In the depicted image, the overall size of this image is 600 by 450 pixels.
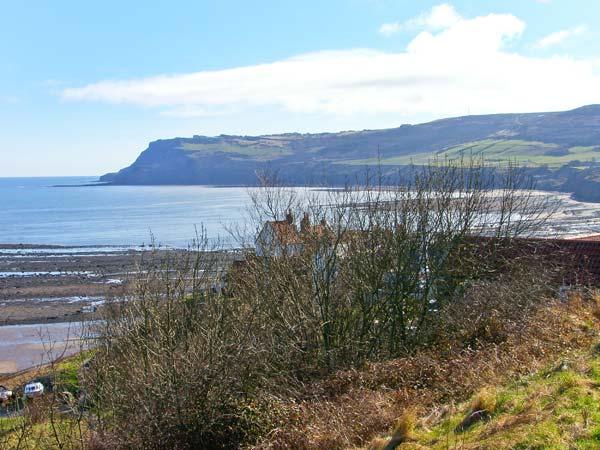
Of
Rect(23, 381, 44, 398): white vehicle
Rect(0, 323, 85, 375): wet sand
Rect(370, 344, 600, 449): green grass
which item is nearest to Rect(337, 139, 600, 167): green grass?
Rect(0, 323, 85, 375): wet sand

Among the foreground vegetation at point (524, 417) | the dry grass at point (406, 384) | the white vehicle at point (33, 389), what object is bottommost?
the white vehicle at point (33, 389)

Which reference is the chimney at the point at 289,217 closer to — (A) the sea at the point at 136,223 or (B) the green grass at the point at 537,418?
(B) the green grass at the point at 537,418

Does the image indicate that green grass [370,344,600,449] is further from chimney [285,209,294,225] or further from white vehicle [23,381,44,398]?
white vehicle [23,381,44,398]

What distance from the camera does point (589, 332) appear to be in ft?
42.9

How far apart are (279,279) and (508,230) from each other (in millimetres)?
9419

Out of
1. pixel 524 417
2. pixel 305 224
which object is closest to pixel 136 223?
pixel 305 224

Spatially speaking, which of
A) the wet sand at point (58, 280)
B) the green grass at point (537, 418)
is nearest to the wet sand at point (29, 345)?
the wet sand at point (58, 280)

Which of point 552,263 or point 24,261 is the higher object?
point 552,263

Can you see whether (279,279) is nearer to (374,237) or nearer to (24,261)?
(374,237)

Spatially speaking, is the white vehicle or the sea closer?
the white vehicle

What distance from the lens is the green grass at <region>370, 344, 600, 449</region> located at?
23.9 ft

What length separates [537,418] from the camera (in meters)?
7.97

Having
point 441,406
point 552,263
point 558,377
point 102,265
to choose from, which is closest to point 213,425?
point 441,406

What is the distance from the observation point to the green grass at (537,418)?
23.9 ft
